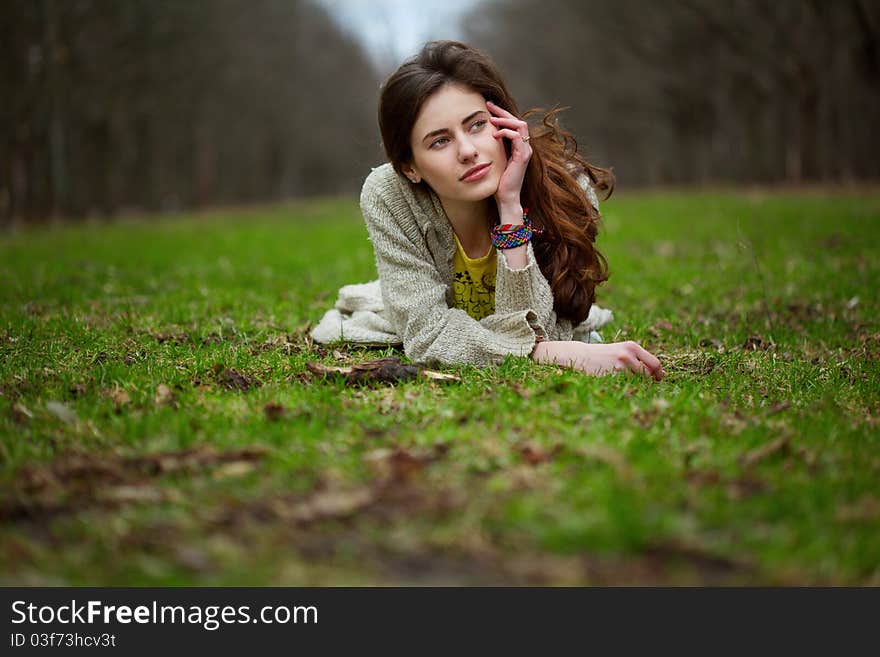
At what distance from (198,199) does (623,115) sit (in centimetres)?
1947

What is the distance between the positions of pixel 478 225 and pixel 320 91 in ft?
141

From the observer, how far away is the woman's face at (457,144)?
390 centimetres

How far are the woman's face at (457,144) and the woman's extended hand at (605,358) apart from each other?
2.82ft

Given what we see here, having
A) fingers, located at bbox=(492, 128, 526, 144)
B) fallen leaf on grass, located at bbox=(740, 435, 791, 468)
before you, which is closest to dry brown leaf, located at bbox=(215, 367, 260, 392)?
fingers, located at bbox=(492, 128, 526, 144)

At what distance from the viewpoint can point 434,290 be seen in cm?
422

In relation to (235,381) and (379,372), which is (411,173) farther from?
(235,381)

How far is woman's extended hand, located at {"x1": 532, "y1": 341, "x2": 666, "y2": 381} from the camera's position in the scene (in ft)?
12.9

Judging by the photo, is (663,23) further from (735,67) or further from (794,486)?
(794,486)

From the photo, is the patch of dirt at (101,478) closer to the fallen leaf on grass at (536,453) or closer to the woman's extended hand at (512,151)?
the fallen leaf on grass at (536,453)

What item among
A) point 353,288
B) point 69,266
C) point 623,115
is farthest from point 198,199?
point 353,288

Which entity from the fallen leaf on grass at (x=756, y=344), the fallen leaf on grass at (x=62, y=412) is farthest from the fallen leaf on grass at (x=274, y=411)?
the fallen leaf on grass at (x=756, y=344)

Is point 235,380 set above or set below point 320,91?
below

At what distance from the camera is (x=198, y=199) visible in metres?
36.7

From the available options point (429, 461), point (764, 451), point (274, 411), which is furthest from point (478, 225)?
point (764, 451)
